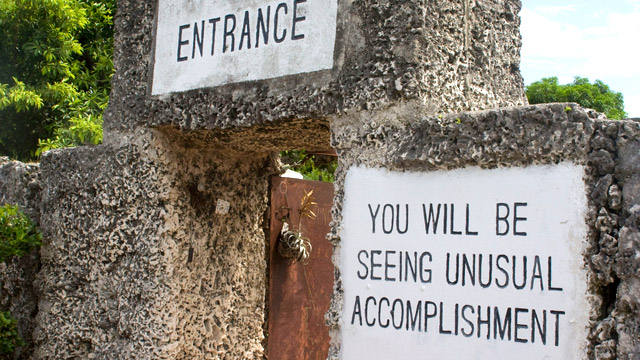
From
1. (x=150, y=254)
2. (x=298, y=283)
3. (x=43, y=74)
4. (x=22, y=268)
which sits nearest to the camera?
(x=150, y=254)

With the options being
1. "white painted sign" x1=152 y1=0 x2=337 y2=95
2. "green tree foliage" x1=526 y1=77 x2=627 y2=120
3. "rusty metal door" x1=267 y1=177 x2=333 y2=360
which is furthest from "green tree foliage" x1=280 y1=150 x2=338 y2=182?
"green tree foliage" x1=526 y1=77 x2=627 y2=120

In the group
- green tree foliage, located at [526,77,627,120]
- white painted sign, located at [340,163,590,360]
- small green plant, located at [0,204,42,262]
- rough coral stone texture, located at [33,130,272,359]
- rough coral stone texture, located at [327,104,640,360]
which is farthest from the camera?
green tree foliage, located at [526,77,627,120]

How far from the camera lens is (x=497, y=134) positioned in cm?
229

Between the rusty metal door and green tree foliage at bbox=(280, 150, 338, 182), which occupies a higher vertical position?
green tree foliage at bbox=(280, 150, 338, 182)

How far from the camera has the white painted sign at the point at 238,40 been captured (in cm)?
278

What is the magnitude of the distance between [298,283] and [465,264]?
1728mm

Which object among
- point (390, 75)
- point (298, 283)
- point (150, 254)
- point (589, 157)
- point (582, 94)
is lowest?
point (298, 283)

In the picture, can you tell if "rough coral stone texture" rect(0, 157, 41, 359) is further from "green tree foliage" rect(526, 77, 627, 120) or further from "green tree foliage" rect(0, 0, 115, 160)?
"green tree foliage" rect(526, 77, 627, 120)

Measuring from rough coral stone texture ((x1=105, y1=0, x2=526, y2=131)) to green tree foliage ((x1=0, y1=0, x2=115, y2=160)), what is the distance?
3979mm

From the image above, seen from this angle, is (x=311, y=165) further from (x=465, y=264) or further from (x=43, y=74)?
(x=465, y=264)

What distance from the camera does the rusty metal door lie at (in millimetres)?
3801

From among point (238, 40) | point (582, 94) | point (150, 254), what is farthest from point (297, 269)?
point (582, 94)

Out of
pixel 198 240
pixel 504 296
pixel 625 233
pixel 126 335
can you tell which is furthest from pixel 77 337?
pixel 625 233

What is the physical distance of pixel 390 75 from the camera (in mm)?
2557
